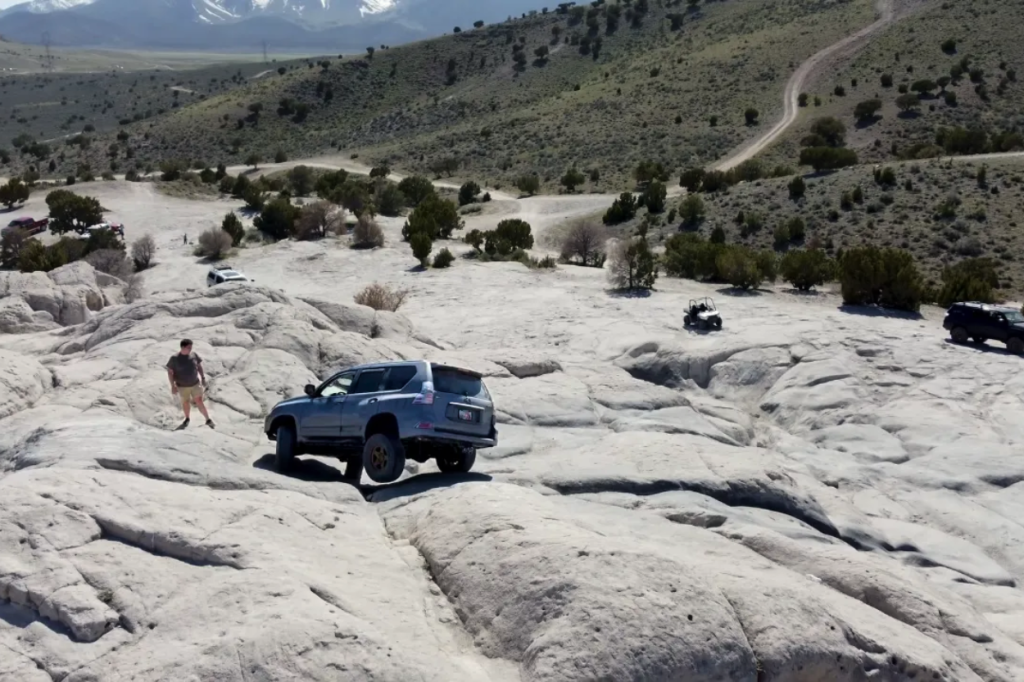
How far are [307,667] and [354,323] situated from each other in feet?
61.5

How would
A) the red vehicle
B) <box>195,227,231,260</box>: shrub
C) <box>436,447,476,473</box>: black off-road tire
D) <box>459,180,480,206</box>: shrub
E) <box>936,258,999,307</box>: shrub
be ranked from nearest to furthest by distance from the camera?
<box>436,447,476,473</box>: black off-road tire
<box>936,258,999,307</box>: shrub
<box>195,227,231,260</box>: shrub
the red vehicle
<box>459,180,480,206</box>: shrub

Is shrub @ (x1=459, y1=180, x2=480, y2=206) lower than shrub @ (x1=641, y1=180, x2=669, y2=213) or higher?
lower

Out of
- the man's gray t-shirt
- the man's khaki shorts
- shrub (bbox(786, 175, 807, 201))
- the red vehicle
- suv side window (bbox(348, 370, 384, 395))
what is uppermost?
shrub (bbox(786, 175, 807, 201))

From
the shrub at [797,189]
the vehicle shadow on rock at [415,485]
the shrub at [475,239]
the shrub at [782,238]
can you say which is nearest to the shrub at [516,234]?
the shrub at [475,239]

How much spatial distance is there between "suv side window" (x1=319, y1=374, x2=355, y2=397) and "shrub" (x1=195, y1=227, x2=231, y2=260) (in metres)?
36.0

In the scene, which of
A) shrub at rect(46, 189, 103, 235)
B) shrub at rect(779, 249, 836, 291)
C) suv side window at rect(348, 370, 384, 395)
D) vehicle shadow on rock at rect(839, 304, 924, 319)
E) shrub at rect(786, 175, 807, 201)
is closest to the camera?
suv side window at rect(348, 370, 384, 395)

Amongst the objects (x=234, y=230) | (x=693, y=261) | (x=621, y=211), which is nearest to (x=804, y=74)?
(x=621, y=211)

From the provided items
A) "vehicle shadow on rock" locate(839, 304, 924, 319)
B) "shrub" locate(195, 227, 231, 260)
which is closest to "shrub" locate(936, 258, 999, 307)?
"vehicle shadow on rock" locate(839, 304, 924, 319)

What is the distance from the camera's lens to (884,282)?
35562 mm

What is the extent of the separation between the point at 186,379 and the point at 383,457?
3592mm

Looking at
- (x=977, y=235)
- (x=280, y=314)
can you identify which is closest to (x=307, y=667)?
(x=280, y=314)

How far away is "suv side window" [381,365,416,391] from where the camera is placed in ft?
48.5

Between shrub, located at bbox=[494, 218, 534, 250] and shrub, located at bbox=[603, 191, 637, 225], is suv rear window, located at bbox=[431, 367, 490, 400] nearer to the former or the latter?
shrub, located at bbox=[494, 218, 534, 250]

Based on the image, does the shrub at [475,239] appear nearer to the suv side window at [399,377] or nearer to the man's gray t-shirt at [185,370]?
the man's gray t-shirt at [185,370]
